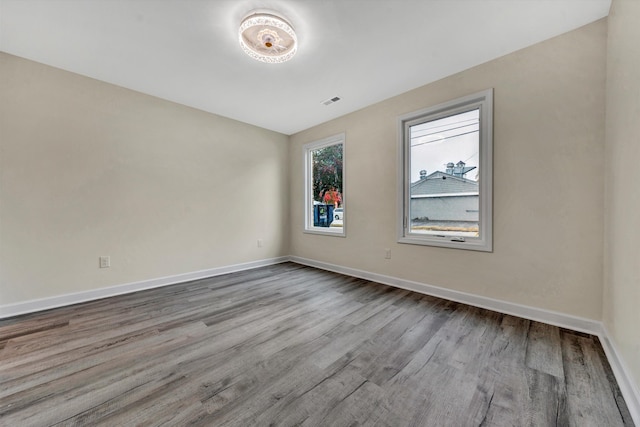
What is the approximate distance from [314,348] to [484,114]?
278cm

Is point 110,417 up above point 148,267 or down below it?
below

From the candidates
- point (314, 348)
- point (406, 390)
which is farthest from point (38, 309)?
Result: point (406, 390)

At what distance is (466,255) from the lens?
2.60 meters

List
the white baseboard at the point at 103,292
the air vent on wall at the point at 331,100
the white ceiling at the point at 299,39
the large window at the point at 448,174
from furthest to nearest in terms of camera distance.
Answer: the air vent on wall at the point at 331,100 < the large window at the point at 448,174 < the white baseboard at the point at 103,292 < the white ceiling at the point at 299,39

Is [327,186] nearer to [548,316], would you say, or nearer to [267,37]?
[267,37]

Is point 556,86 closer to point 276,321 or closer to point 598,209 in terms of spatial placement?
point 598,209

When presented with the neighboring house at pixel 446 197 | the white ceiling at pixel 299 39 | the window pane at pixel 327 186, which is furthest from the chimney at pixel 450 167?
the window pane at pixel 327 186

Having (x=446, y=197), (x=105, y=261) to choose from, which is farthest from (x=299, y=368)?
(x=105, y=261)

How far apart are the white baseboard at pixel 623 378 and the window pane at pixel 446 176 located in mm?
1194

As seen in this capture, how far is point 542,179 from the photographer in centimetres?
216

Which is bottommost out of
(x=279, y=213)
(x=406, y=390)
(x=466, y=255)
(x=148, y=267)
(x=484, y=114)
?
(x=406, y=390)

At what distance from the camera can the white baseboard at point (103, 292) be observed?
92.6 inches

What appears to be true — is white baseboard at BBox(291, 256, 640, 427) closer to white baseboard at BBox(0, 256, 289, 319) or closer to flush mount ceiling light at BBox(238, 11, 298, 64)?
white baseboard at BBox(0, 256, 289, 319)

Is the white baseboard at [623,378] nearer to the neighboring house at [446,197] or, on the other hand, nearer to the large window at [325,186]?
the neighboring house at [446,197]
